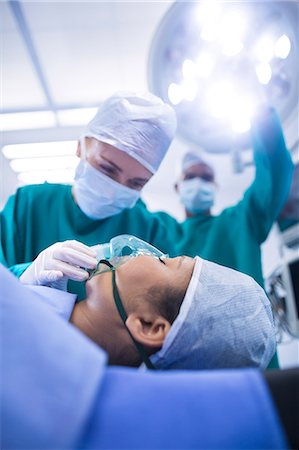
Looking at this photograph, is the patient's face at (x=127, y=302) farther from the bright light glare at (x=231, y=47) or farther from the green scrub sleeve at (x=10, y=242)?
the bright light glare at (x=231, y=47)

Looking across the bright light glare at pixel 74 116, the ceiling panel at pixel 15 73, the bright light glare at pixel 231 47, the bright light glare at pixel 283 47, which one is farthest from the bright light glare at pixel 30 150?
the bright light glare at pixel 283 47

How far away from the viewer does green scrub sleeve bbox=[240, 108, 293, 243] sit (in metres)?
1.26

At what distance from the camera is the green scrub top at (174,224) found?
1.03 m

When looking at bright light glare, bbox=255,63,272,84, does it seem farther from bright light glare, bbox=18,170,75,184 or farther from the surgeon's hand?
the surgeon's hand

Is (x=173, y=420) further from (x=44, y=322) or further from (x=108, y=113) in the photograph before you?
(x=108, y=113)

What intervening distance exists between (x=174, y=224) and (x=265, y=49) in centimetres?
79

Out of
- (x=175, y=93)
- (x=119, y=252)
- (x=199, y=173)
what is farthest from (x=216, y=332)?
(x=199, y=173)

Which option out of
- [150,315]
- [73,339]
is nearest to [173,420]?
[73,339]

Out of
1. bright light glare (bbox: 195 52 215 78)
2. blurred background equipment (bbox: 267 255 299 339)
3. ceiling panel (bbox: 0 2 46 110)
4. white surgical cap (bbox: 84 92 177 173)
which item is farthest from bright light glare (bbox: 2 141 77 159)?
blurred background equipment (bbox: 267 255 299 339)

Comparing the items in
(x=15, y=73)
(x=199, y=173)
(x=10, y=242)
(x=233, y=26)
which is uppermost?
(x=15, y=73)

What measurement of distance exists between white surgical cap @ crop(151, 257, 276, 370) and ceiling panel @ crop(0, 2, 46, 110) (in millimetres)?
1440

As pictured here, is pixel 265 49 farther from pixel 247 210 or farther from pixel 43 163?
pixel 43 163

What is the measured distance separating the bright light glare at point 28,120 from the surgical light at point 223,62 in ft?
2.40

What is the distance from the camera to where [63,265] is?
80 cm
